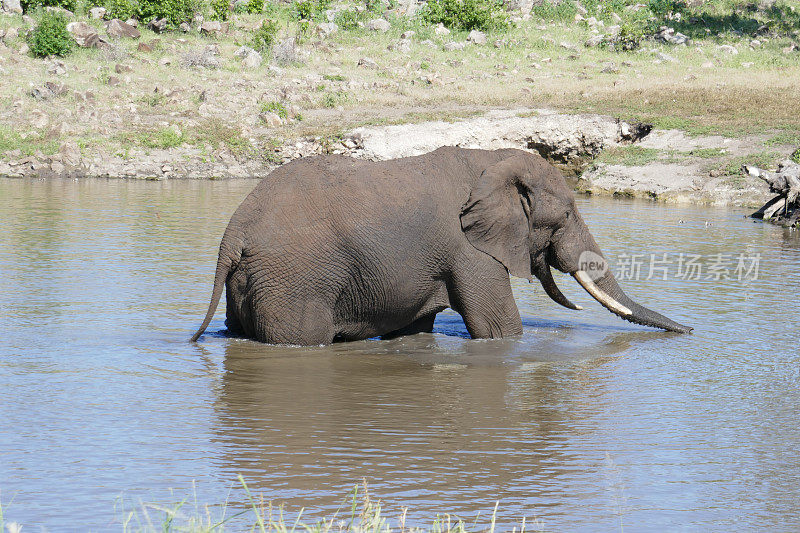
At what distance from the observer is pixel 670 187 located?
21.4 meters

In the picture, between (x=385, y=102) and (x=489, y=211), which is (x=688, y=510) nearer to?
(x=489, y=211)

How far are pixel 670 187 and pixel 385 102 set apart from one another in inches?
370

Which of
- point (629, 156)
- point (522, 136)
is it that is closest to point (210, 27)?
point (522, 136)

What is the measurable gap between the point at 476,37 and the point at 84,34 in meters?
13.0

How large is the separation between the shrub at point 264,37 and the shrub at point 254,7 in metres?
3.35

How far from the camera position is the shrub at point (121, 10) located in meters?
32.6

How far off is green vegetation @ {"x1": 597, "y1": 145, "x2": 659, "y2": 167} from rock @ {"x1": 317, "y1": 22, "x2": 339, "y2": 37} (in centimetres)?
1347

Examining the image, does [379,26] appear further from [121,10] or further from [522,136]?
[522,136]

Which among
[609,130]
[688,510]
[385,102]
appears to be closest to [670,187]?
[609,130]

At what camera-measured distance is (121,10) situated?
32.6 meters

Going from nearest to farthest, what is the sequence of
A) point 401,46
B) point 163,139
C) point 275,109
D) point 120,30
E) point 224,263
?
point 224,263 < point 163,139 < point 275,109 < point 120,30 < point 401,46

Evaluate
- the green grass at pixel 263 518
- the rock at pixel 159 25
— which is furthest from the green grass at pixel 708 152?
the green grass at pixel 263 518

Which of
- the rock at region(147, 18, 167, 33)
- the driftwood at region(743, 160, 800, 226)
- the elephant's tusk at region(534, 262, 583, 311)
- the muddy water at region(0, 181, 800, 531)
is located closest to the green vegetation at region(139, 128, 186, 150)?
the rock at region(147, 18, 167, 33)

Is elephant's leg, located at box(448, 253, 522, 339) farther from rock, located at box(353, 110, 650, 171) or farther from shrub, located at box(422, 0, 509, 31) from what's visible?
shrub, located at box(422, 0, 509, 31)
